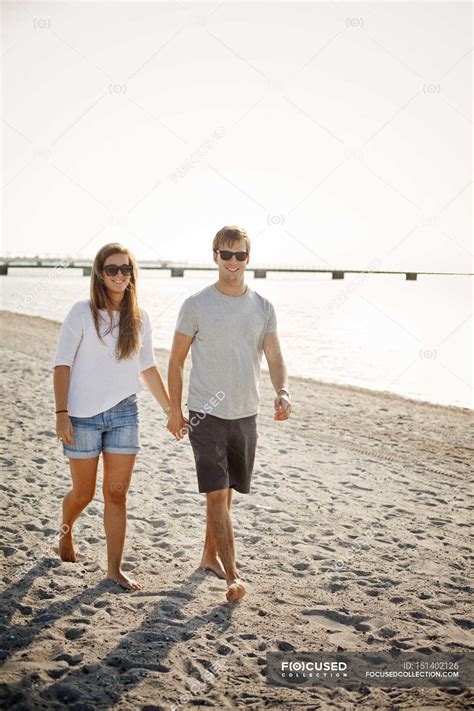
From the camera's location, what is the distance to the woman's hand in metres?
3.50

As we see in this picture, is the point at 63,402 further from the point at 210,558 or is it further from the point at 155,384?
the point at 210,558

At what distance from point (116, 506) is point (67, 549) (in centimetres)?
71

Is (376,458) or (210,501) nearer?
(210,501)

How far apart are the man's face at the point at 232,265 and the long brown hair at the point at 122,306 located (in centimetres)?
49

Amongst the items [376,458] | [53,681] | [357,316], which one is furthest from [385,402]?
[357,316]

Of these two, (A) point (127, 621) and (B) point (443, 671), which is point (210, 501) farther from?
(B) point (443, 671)

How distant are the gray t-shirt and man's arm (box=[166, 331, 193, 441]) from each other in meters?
0.05

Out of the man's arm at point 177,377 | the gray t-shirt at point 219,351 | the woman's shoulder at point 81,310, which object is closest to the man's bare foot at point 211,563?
the man's arm at point 177,377

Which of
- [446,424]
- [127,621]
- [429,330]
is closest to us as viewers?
[127,621]

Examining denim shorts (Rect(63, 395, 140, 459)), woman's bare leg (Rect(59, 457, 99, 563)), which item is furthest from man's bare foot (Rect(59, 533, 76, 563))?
denim shorts (Rect(63, 395, 140, 459))

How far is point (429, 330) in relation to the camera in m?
26.4

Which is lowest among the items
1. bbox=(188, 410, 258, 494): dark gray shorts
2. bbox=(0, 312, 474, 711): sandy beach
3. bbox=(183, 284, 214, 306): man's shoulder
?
bbox=(0, 312, 474, 711): sandy beach

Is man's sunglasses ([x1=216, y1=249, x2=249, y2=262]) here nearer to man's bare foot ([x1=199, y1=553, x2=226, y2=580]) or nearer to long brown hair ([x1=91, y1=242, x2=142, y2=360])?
long brown hair ([x1=91, y1=242, x2=142, y2=360])

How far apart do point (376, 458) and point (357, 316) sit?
2654 centimetres
